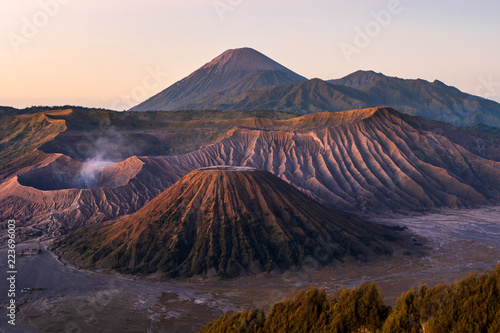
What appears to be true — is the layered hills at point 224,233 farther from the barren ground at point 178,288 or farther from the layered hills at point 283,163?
the layered hills at point 283,163

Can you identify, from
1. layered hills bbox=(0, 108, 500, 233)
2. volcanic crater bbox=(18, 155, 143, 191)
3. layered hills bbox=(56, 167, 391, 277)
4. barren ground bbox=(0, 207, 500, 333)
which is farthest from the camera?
volcanic crater bbox=(18, 155, 143, 191)

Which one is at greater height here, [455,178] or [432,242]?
[455,178]

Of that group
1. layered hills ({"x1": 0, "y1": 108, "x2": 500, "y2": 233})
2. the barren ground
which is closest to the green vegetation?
the barren ground

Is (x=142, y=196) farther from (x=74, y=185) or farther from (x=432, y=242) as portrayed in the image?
(x=432, y=242)

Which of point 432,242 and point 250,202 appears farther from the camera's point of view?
point 432,242

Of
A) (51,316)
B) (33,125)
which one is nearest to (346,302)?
(51,316)

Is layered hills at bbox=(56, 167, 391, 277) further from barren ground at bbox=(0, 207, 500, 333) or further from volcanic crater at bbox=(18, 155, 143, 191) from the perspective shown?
volcanic crater at bbox=(18, 155, 143, 191)

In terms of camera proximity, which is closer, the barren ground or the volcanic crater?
the barren ground

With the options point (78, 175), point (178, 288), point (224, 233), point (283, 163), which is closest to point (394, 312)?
point (178, 288)
